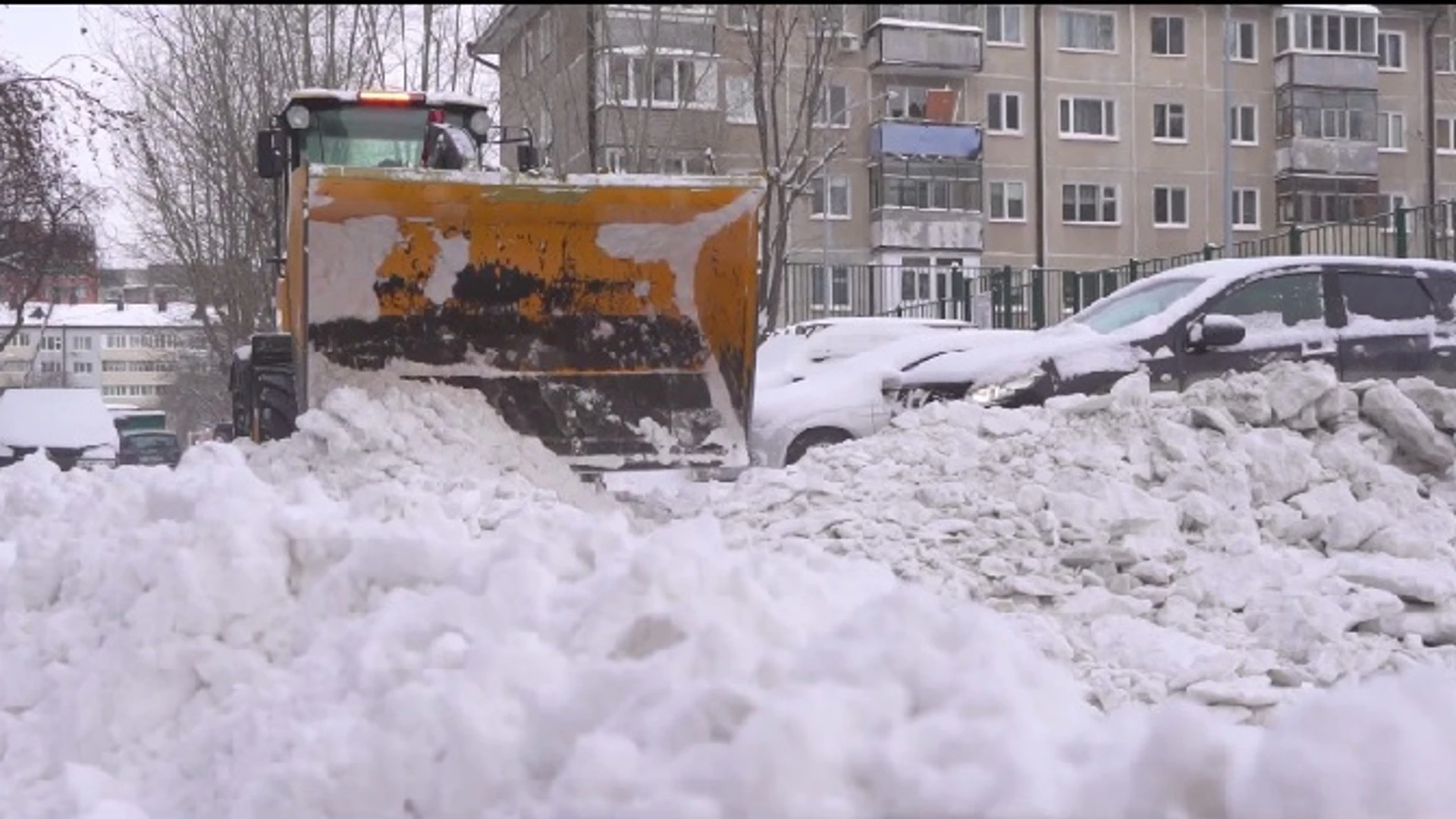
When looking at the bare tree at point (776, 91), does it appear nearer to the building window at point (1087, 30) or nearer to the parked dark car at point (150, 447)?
the parked dark car at point (150, 447)

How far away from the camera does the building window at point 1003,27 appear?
1522 inches

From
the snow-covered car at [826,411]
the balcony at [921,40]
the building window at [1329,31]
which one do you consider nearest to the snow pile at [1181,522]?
the snow-covered car at [826,411]

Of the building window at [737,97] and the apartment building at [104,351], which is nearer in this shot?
the building window at [737,97]

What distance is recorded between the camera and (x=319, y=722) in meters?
3.23

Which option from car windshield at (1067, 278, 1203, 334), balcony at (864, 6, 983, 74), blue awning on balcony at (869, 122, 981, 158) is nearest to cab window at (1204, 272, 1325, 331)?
car windshield at (1067, 278, 1203, 334)

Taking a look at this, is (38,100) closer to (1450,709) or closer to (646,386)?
(646,386)

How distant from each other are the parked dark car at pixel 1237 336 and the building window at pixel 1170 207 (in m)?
31.6

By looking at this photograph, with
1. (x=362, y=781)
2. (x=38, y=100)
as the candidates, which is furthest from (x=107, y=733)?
(x=38, y=100)

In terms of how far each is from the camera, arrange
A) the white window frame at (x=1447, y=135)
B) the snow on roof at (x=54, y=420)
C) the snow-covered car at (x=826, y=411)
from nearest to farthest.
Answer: the snow-covered car at (x=826, y=411), the snow on roof at (x=54, y=420), the white window frame at (x=1447, y=135)

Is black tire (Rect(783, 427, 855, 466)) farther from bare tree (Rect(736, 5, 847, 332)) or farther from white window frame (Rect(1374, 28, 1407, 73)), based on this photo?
white window frame (Rect(1374, 28, 1407, 73))

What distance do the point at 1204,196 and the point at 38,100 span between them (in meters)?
31.5

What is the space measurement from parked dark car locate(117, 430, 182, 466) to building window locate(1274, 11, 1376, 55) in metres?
31.8

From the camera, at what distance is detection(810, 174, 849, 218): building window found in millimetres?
36325

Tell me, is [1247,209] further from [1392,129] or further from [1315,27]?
[1315,27]
